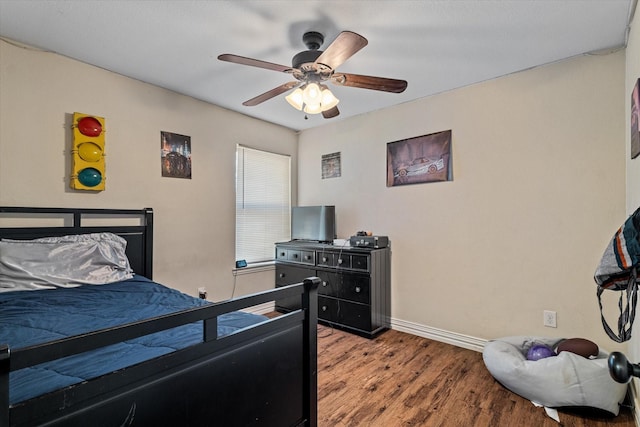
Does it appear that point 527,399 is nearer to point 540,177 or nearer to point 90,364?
point 540,177

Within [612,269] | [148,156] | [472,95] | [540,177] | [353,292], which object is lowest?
[353,292]

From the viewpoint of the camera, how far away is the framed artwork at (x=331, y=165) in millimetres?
3885

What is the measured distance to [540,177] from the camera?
2475mm

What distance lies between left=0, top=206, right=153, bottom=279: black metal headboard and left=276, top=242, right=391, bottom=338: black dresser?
157 centimetres

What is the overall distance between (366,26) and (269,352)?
200 centimetres

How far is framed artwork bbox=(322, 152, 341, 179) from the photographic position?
3885 millimetres

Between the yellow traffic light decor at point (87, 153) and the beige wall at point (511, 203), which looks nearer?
the beige wall at point (511, 203)

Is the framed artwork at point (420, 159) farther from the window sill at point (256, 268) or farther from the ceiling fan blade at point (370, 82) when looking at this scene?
the window sill at point (256, 268)

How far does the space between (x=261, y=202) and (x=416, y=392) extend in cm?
267

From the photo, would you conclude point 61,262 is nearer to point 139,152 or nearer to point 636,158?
point 139,152

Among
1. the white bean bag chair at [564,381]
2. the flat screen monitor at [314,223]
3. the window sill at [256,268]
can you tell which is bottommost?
the white bean bag chair at [564,381]

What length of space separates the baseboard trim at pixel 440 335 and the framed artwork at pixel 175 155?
2.71m

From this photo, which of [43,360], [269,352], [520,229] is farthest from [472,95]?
[43,360]

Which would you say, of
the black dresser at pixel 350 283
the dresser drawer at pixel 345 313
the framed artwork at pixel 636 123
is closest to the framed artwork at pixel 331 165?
the black dresser at pixel 350 283
